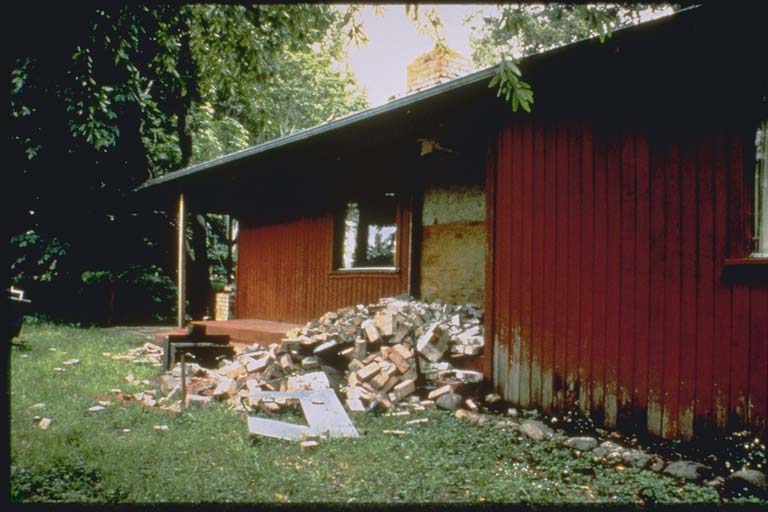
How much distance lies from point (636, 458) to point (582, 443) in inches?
20.8

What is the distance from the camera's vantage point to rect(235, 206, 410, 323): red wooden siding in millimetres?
10414

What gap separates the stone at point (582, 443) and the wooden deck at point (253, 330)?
21.0 ft

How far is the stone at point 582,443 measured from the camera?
5292mm

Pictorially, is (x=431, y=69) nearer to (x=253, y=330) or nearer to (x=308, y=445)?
(x=253, y=330)

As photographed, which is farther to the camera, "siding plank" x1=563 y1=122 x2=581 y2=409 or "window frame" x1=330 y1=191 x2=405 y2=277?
"window frame" x1=330 y1=191 x2=405 y2=277

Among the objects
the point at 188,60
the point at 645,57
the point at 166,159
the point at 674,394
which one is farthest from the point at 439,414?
the point at 166,159

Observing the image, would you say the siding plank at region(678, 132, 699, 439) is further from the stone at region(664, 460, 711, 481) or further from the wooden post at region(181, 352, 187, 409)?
the wooden post at region(181, 352, 187, 409)

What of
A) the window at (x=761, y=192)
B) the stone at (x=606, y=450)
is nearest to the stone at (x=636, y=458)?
the stone at (x=606, y=450)

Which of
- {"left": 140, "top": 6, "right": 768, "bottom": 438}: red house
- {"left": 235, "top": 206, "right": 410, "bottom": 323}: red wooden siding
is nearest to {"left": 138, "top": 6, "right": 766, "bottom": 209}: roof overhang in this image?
{"left": 140, "top": 6, "right": 768, "bottom": 438}: red house

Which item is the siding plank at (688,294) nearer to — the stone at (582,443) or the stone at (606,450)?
the stone at (606,450)

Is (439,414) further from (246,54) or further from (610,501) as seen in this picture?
(246,54)

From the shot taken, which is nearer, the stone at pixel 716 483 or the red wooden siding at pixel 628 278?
the stone at pixel 716 483

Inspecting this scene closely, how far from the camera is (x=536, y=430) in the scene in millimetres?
5680

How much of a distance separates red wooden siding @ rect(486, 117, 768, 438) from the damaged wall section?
6.76ft
